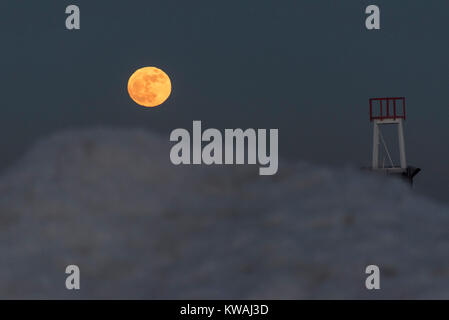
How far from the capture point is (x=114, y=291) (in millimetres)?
9633

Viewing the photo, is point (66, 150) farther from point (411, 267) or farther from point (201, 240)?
point (411, 267)

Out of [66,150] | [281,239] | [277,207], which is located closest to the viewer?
[281,239]

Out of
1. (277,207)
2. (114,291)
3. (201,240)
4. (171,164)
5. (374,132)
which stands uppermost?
(374,132)

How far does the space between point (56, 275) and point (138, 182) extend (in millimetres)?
2461

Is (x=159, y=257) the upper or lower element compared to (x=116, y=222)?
lower

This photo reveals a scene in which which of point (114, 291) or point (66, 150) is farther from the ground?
point (66, 150)

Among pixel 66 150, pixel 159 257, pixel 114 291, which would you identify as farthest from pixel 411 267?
pixel 66 150

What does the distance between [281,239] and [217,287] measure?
1.55 metres

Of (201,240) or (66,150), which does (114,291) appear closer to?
(201,240)

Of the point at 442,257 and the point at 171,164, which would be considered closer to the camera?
the point at 442,257

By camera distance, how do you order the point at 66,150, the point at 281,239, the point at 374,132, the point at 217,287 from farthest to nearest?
1. the point at 374,132
2. the point at 66,150
3. the point at 281,239
4. the point at 217,287

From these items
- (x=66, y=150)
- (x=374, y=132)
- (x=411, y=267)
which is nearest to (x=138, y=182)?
(x=66, y=150)

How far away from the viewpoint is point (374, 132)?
110 ft

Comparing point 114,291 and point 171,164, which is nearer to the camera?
point 114,291
